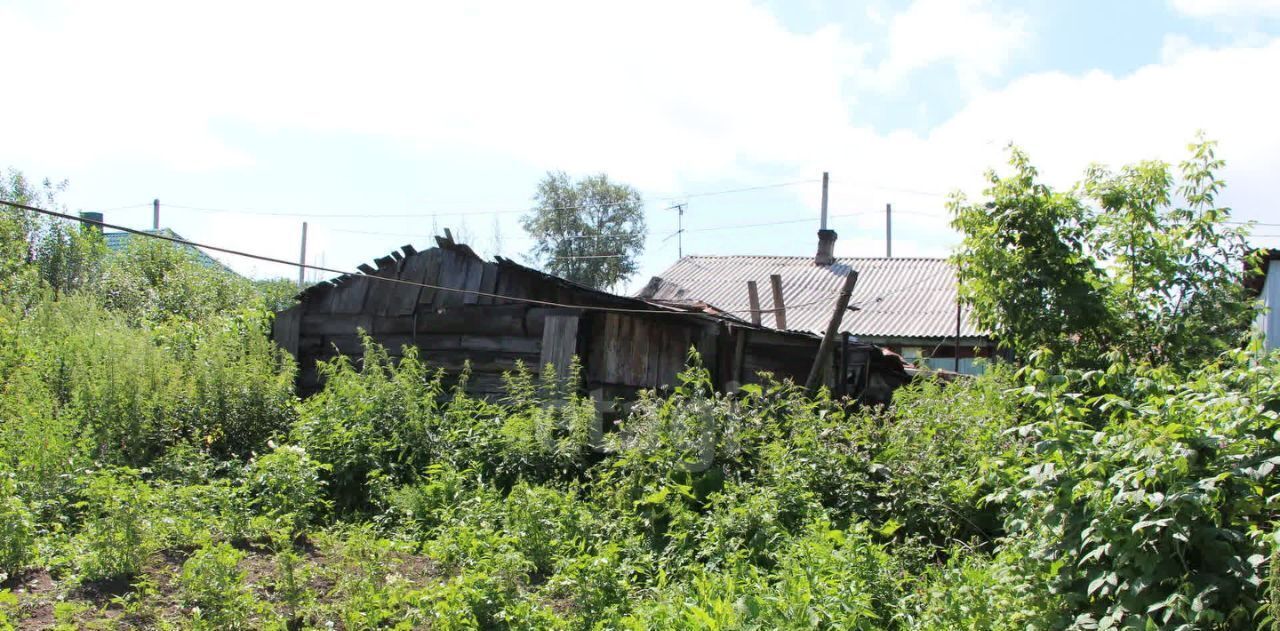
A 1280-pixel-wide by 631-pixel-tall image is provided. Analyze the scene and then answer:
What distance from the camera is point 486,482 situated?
7.55 metres

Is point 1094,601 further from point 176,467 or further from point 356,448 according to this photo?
point 176,467

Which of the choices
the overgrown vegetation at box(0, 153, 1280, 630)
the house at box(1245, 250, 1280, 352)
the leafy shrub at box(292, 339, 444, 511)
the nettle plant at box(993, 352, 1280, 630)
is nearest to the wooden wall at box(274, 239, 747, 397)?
the leafy shrub at box(292, 339, 444, 511)

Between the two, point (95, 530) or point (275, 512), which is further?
point (275, 512)

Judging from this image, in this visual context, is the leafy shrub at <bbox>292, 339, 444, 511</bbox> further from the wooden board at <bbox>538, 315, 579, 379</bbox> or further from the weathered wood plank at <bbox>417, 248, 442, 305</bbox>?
the weathered wood plank at <bbox>417, 248, 442, 305</bbox>

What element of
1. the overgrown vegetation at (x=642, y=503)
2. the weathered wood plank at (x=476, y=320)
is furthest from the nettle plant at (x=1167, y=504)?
the weathered wood plank at (x=476, y=320)

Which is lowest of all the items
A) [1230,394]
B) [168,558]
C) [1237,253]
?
[168,558]

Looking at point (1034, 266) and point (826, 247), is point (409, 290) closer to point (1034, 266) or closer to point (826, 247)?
point (1034, 266)

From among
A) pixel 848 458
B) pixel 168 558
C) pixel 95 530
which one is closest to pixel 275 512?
pixel 168 558

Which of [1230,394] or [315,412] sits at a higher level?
[1230,394]

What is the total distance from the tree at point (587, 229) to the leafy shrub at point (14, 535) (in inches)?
1314

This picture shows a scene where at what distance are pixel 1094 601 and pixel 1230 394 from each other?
1.10 meters

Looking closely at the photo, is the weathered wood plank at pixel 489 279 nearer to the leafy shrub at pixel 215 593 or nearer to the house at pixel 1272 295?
the leafy shrub at pixel 215 593

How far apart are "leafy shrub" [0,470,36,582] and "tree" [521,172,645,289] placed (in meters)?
33.4

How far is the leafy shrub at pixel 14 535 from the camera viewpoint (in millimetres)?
5180
